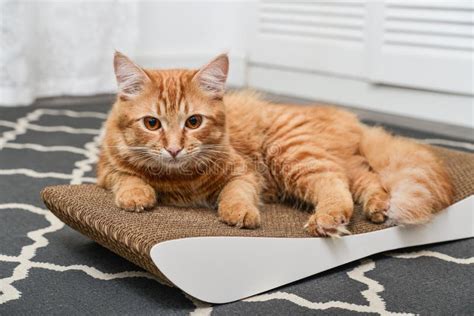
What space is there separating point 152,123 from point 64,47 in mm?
2457

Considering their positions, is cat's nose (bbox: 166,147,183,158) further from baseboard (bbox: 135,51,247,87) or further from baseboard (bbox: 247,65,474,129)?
baseboard (bbox: 135,51,247,87)

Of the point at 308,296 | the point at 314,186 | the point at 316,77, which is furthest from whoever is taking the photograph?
the point at 316,77

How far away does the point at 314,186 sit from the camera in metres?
1.96

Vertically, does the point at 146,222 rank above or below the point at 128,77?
below

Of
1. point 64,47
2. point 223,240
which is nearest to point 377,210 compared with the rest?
point 223,240

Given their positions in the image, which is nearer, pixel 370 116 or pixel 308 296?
pixel 308 296

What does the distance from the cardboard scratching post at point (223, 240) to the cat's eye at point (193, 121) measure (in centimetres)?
23

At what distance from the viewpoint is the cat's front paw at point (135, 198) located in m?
1.76

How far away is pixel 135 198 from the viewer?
1.76 m

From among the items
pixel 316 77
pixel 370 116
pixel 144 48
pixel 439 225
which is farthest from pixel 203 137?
pixel 144 48

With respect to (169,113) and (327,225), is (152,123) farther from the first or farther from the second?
(327,225)

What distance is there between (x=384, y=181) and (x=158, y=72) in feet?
2.36

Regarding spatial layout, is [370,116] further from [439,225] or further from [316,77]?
[439,225]

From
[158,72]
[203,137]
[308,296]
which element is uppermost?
[158,72]
